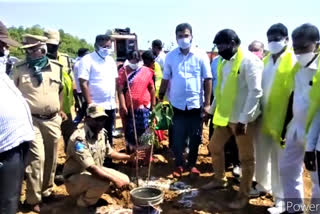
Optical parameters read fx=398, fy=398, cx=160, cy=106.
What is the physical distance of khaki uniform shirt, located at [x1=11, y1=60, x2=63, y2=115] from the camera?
166 inches

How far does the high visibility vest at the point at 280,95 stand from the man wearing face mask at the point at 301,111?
173 mm

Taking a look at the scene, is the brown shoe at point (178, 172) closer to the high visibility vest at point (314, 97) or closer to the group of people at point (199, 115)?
the group of people at point (199, 115)

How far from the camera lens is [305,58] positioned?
3404 mm

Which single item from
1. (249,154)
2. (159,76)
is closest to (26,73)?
(249,154)

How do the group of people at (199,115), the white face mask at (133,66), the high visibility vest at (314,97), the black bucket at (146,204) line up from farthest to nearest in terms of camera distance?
the white face mask at (133,66) < the black bucket at (146,204) < the group of people at (199,115) < the high visibility vest at (314,97)

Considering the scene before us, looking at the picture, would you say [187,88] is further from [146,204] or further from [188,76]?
[146,204]

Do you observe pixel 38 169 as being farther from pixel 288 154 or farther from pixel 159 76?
pixel 159 76

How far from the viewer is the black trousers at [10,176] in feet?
9.08

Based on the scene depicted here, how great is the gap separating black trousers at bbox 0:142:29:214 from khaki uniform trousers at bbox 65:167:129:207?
128cm

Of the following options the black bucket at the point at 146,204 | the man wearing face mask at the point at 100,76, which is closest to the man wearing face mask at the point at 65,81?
the man wearing face mask at the point at 100,76

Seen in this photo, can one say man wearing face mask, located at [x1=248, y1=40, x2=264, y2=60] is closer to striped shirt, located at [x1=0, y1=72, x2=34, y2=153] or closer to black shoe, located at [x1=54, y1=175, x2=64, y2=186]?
black shoe, located at [x1=54, y1=175, x2=64, y2=186]

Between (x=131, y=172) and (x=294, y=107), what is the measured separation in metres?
2.66

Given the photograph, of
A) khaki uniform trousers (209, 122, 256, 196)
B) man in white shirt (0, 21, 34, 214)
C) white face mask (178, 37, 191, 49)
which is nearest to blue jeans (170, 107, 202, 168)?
khaki uniform trousers (209, 122, 256, 196)

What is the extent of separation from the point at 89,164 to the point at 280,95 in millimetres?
2027
